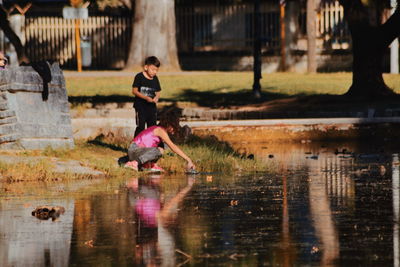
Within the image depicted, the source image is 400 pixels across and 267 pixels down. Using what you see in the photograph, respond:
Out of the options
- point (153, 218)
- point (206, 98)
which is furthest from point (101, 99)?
point (153, 218)

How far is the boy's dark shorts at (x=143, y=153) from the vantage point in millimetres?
15578

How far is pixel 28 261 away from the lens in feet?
29.3

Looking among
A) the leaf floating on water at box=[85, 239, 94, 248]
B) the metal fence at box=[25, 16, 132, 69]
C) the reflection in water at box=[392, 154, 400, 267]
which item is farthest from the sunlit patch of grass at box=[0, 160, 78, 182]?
the metal fence at box=[25, 16, 132, 69]

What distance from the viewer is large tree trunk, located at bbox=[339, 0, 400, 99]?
26875 mm

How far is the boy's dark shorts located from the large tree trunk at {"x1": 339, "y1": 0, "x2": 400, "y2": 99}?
39.8ft

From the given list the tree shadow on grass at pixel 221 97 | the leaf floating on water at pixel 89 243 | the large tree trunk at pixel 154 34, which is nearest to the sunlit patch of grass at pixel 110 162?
the leaf floating on water at pixel 89 243

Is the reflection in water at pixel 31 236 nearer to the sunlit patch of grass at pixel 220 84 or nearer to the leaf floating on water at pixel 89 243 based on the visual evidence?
the leaf floating on water at pixel 89 243

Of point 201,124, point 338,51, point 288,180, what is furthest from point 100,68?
point 288,180

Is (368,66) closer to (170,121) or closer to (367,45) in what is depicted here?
(367,45)

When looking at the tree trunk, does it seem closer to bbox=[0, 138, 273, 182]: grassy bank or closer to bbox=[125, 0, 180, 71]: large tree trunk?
bbox=[0, 138, 273, 182]: grassy bank

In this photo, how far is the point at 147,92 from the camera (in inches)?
663

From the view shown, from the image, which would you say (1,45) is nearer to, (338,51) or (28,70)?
(338,51)

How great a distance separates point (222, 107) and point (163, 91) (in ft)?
15.5

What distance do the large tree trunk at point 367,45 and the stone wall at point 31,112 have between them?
11243mm
